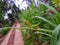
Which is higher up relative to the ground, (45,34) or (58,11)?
(58,11)

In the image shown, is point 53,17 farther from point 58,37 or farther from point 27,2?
point 27,2

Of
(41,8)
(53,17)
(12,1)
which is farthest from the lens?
(12,1)

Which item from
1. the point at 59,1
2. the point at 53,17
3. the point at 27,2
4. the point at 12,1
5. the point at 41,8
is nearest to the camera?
the point at 59,1

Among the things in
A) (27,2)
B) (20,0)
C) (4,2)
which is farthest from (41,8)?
(4,2)

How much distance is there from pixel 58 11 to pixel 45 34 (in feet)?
0.41

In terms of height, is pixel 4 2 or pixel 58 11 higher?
pixel 4 2

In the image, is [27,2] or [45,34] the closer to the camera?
[45,34]

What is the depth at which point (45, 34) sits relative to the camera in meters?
0.88

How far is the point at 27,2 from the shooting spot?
5.39ft

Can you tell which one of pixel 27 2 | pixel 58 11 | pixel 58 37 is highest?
pixel 27 2

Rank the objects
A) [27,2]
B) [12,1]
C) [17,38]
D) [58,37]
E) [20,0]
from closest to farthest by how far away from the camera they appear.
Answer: [17,38]
[58,37]
[27,2]
[20,0]
[12,1]

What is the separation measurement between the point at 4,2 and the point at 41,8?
0.96m

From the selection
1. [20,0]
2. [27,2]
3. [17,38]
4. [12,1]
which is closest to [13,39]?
[17,38]

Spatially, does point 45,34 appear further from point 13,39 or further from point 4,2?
A: point 4,2
